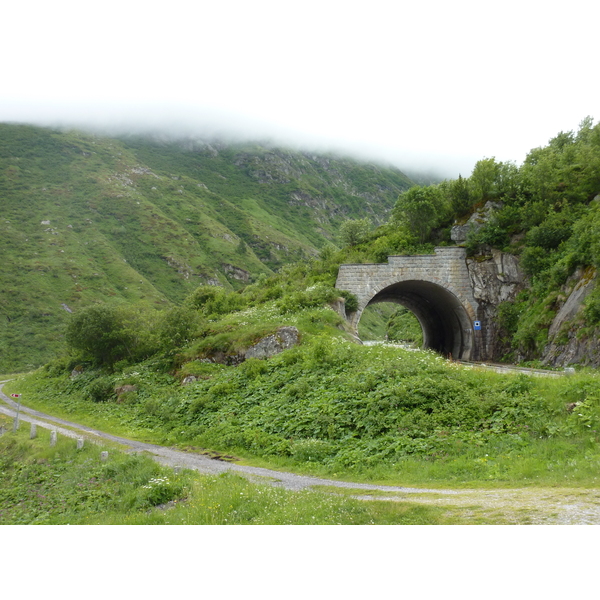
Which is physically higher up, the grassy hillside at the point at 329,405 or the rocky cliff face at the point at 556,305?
the rocky cliff face at the point at 556,305

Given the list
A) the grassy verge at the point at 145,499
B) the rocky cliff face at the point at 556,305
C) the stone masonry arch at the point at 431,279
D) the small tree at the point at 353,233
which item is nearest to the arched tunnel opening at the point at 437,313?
the stone masonry arch at the point at 431,279

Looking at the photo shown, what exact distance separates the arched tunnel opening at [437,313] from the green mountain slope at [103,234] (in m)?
60.2

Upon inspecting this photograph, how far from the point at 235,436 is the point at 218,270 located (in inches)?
4361

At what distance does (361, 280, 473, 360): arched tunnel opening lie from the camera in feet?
120

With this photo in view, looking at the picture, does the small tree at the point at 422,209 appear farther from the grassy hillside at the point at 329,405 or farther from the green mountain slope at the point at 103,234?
the green mountain slope at the point at 103,234

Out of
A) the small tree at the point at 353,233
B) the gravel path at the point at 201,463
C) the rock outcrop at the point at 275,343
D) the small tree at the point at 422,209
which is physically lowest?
the gravel path at the point at 201,463

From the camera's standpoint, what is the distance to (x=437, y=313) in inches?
1711

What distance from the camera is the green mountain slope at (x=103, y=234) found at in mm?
86688

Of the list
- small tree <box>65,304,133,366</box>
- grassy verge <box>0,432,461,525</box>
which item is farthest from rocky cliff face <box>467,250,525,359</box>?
small tree <box>65,304,133,366</box>

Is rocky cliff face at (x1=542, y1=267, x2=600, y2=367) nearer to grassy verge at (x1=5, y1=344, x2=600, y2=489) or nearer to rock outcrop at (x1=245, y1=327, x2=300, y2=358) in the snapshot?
grassy verge at (x1=5, y1=344, x2=600, y2=489)

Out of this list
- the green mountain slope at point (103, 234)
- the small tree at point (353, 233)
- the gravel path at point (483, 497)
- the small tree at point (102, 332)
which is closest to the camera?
the gravel path at point (483, 497)

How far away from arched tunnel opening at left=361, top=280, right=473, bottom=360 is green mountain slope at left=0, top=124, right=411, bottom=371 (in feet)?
198

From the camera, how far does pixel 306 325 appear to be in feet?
95.1
